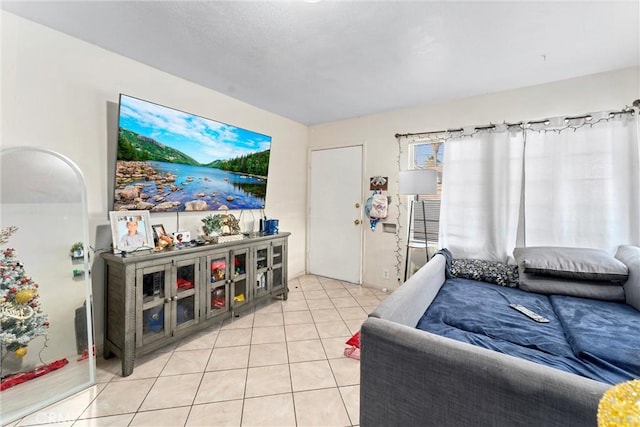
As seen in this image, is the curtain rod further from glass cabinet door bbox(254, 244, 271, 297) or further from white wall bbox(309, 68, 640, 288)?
glass cabinet door bbox(254, 244, 271, 297)

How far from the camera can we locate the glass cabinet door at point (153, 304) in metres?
1.87

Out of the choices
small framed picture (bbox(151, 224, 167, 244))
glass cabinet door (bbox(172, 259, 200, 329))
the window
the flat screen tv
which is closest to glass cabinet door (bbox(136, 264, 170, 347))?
glass cabinet door (bbox(172, 259, 200, 329))

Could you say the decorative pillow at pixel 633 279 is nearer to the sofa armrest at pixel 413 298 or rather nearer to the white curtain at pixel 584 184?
the white curtain at pixel 584 184

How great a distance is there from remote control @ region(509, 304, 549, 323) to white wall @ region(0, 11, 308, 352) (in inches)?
111

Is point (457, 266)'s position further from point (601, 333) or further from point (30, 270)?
point (30, 270)

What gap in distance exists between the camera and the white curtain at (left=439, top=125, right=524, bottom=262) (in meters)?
2.61

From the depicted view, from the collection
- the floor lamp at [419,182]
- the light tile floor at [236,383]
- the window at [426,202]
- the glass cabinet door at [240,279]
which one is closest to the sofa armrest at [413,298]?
the light tile floor at [236,383]

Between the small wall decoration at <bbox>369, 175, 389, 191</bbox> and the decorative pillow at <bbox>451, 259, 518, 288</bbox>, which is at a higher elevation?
the small wall decoration at <bbox>369, 175, 389, 191</bbox>

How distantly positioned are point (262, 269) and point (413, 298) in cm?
179

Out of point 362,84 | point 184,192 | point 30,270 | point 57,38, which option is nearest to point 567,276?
point 362,84

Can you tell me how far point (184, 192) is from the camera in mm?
2463

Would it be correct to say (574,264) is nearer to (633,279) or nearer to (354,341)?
(633,279)

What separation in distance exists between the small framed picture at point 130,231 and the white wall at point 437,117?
255cm

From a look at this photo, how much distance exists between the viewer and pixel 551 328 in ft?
5.00
